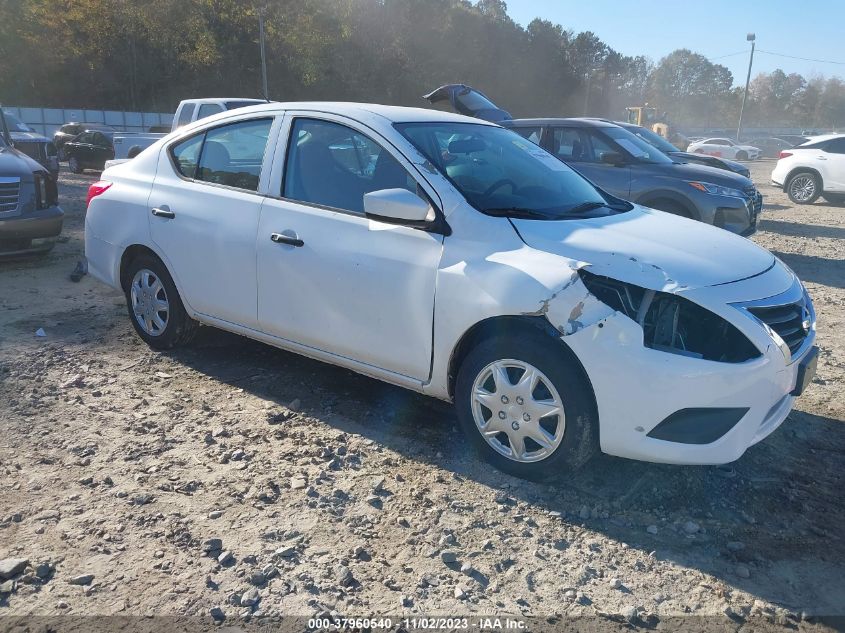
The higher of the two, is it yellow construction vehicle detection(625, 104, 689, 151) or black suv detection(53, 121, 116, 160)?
yellow construction vehicle detection(625, 104, 689, 151)

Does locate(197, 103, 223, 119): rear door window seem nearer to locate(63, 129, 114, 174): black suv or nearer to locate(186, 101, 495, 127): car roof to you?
locate(186, 101, 495, 127): car roof

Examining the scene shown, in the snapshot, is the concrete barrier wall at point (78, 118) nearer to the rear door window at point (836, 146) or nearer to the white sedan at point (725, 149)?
the rear door window at point (836, 146)

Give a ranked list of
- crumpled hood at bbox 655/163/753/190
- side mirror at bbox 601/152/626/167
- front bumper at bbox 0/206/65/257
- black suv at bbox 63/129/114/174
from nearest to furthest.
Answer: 1. front bumper at bbox 0/206/65/257
2. crumpled hood at bbox 655/163/753/190
3. side mirror at bbox 601/152/626/167
4. black suv at bbox 63/129/114/174

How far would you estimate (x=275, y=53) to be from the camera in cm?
4144

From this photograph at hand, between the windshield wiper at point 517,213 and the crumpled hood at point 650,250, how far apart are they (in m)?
0.07

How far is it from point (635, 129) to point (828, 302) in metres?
5.22

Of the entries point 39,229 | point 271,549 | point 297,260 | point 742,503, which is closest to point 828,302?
point 742,503

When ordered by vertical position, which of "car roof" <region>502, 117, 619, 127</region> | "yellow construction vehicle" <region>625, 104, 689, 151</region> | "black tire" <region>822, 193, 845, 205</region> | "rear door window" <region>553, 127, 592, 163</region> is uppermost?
"yellow construction vehicle" <region>625, 104, 689, 151</region>

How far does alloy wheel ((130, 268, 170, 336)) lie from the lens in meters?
4.97

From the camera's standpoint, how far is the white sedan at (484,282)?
10.1 feet

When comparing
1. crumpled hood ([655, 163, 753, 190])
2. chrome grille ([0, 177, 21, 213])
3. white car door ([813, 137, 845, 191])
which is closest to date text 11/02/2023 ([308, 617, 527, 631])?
chrome grille ([0, 177, 21, 213])

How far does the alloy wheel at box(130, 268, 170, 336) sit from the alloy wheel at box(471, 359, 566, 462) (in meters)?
2.62

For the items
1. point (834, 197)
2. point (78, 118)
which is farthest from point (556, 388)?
point (78, 118)

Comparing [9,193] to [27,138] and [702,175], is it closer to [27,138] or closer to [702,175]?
[27,138]
